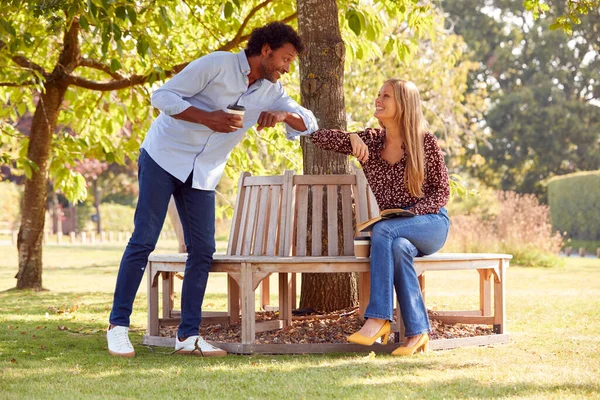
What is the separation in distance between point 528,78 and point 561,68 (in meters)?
1.56

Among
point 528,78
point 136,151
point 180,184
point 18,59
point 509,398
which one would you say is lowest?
point 509,398

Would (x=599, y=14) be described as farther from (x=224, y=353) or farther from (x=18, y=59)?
(x=224, y=353)

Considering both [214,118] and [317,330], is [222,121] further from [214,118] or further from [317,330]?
[317,330]

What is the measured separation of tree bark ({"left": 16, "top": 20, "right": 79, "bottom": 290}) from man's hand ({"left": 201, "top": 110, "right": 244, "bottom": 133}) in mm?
5467

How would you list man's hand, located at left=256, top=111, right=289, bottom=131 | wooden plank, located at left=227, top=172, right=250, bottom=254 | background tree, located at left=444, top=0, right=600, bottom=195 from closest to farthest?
man's hand, located at left=256, top=111, right=289, bottom=131 < wooden plank, located at left=227, top=172, right=250, bottom=254 < background tree, located at left=444, top=0, right=600, bottom=195

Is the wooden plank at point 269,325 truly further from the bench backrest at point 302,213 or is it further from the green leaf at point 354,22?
the green leaf at point 354,22

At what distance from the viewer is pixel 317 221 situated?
539cm

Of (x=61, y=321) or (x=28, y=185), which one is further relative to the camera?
(x=28, y=185)

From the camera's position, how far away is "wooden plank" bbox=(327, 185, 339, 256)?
17.3ft

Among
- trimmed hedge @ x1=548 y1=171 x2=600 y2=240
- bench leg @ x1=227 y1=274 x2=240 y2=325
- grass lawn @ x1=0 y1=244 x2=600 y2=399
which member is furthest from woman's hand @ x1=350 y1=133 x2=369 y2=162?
trimmed hedge @ x1=548 y1=171 x2=600 y2=240

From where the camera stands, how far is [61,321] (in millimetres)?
6672

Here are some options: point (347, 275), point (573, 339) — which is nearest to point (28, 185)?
point (347, 275)

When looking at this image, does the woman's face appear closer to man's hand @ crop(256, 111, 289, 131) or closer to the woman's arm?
the woman's arm

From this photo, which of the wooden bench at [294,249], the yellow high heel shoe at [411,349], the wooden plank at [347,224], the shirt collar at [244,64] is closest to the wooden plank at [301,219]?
the wooden bench at [294,249]
